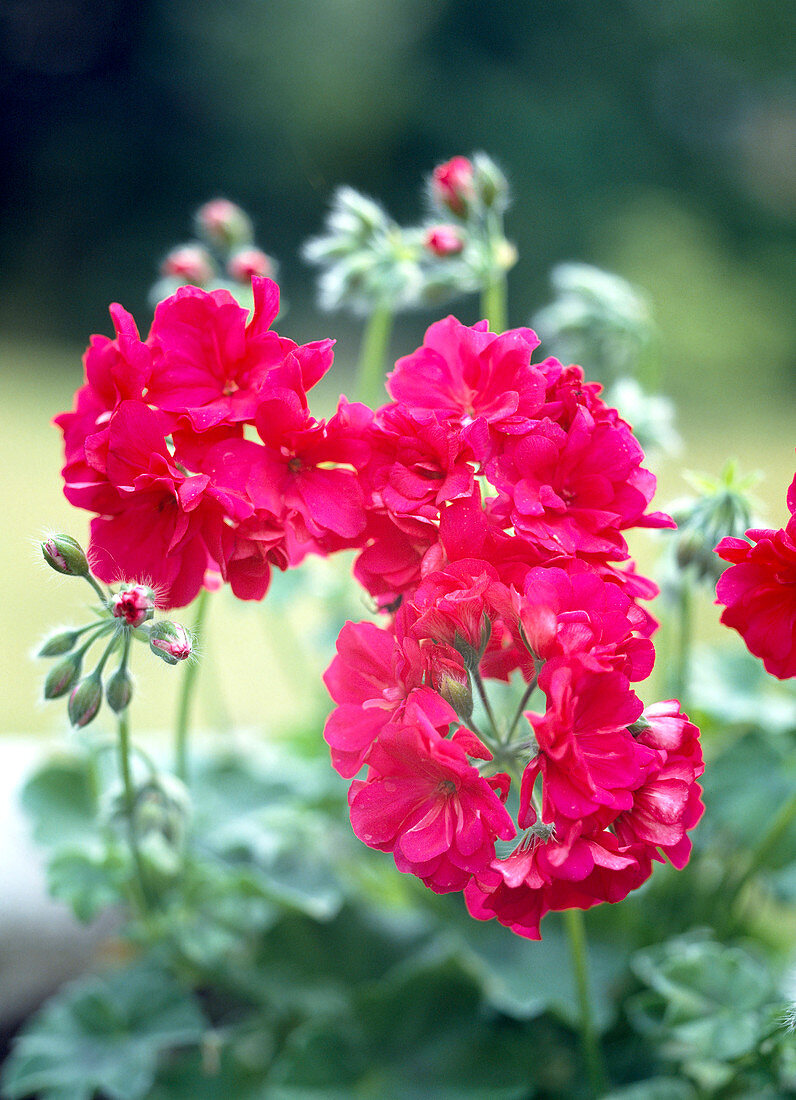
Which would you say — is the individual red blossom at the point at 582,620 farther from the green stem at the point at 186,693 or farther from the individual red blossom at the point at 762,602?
the green stem at the point at 186,693

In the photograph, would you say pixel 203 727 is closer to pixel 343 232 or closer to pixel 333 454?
pixel 343 232

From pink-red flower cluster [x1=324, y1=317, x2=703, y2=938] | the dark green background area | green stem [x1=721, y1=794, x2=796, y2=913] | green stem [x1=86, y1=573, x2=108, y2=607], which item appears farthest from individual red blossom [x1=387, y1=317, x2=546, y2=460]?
the dark green background area

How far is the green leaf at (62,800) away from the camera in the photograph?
1.22 meters

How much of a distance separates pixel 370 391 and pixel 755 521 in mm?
501

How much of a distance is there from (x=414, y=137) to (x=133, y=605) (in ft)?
20.4

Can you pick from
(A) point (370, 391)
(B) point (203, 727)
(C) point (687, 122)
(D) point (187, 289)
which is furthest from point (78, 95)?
(D) point (187, 289)

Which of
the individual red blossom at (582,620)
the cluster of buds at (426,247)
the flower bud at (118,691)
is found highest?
the cluster of buds at (426,247)

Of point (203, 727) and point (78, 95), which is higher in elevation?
point (78, 95)

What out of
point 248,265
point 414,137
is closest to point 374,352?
point 248,265

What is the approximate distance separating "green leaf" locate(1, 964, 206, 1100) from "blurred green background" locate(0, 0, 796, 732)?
4683 millimetres

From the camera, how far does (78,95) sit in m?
6.68

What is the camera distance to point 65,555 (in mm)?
654

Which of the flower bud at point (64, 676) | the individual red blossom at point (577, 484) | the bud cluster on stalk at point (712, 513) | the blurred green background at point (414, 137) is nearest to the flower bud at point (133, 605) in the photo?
the flower bud at point (64, 676)

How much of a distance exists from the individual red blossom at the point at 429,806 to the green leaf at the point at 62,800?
0.71m
